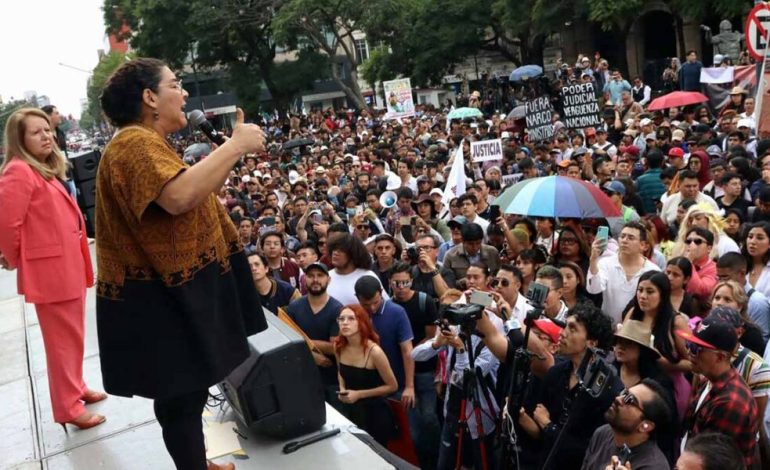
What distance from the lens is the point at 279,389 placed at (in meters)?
3.14

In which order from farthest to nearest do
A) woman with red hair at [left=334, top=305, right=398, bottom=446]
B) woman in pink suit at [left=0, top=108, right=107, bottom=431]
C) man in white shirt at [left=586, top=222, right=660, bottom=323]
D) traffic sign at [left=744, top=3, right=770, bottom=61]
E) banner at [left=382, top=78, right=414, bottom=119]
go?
banner at [left=382, top=78, right=414, bottom=119] → traffic sign at [left=744, top=3, right=770, bottom=61] → man in white shirt at [left=586, top=222, right=660, bottom=323] → woman with red hair at [left=334, top=305, right=398, bottom=446] → woman in pink suit at [left=0, top=108, right=107, bottom=431]

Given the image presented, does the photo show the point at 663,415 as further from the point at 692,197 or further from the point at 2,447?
the point at 692,197

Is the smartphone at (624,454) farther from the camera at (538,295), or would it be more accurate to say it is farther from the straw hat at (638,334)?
the straw hat at (638,334)

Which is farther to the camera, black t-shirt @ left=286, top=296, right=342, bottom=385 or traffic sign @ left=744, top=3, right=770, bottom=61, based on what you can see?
traffic sign @ left=744, top=3, right=770, bottom=61

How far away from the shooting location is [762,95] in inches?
347

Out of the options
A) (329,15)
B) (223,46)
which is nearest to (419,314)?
(329,15)

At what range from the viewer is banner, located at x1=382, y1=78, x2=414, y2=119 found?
21234mm

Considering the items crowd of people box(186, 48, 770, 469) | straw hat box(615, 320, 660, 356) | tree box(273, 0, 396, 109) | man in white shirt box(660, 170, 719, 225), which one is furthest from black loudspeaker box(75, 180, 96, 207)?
tree box(273, 0, 396, 109)

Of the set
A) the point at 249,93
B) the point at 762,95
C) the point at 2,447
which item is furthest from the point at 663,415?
the point at 249,93

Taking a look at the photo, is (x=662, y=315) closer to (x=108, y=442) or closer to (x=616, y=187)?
(x=616, y=187)

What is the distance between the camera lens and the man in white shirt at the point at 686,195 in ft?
24.2

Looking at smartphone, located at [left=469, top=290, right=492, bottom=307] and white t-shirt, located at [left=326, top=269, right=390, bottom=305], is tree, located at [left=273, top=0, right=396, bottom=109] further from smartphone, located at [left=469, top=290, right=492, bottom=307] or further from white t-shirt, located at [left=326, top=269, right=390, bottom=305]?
smartphone, located at [left=469, top=290, right=492, bottom=307]

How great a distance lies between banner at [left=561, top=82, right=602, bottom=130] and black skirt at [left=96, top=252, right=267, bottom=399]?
1009cm

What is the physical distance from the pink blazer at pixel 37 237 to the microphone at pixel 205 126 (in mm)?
1142
